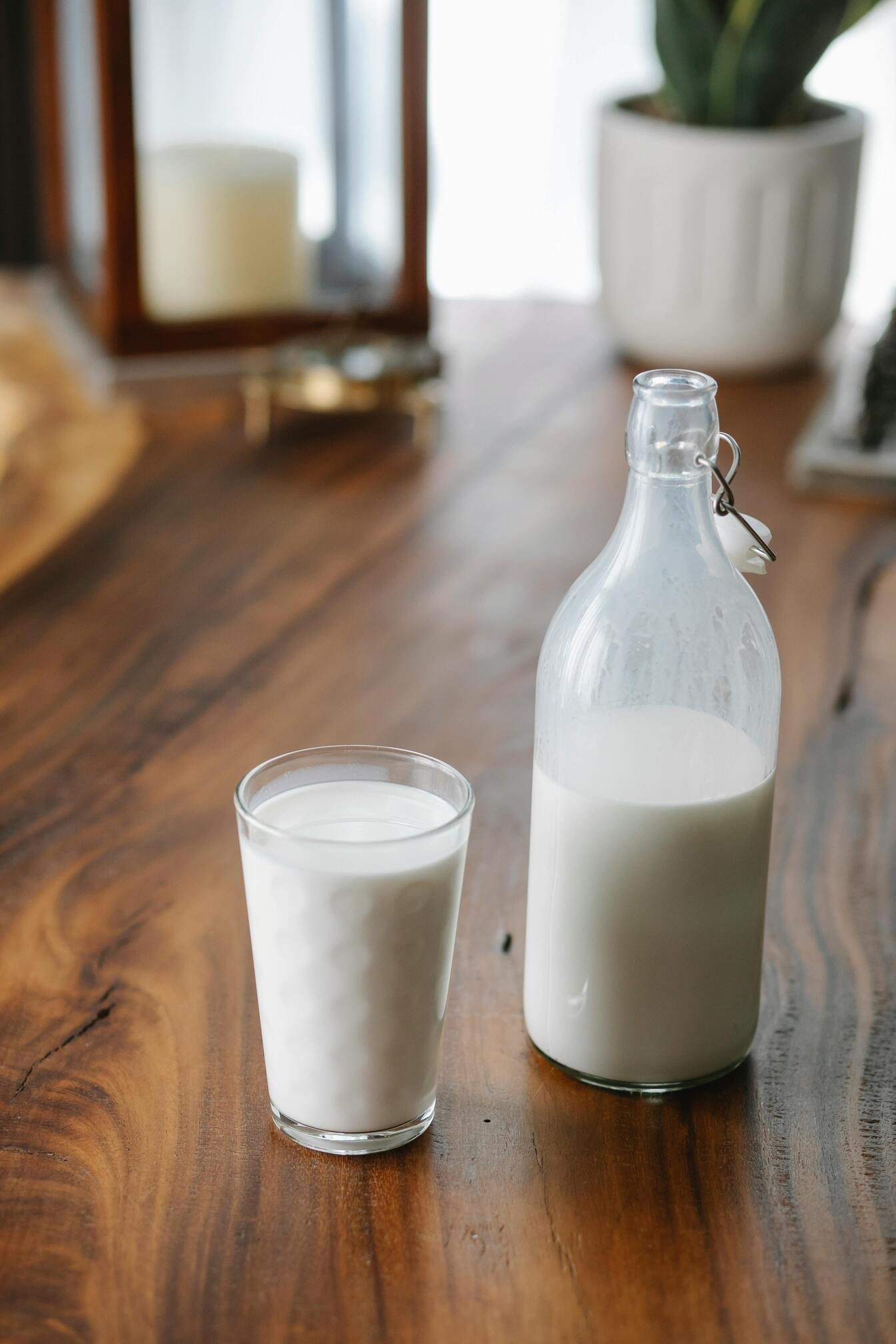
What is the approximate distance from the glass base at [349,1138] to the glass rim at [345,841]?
0.09 meters

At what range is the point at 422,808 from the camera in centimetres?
47

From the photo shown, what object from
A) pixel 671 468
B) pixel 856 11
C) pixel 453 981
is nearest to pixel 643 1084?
pixel 453 981

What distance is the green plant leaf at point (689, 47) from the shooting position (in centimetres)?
114

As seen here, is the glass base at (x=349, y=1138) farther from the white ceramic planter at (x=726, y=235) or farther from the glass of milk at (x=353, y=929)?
the white ceramic planter at (x=726, y=235)

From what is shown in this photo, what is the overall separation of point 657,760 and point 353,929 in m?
0.11

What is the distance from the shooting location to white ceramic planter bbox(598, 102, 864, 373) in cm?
117

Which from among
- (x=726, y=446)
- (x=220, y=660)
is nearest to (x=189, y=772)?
(x=220, y=660)

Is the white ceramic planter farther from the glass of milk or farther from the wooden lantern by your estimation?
the glass of milk

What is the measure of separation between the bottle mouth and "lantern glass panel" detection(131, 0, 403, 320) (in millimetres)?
735

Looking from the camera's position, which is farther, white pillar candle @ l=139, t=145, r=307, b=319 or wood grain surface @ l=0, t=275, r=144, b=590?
white pillar candle @ l=139, t=145, r=307, b=319

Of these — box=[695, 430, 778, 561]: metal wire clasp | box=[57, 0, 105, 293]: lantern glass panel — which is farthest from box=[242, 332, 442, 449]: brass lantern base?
box=[695, 430, 778, 561]: metal wire clasp

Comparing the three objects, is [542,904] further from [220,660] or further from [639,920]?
[220,660]

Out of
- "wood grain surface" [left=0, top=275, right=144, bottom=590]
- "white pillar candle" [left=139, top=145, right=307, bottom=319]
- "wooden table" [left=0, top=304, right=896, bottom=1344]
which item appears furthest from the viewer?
"white pillar candle" [left=139, top=145, right=307, bottom=319]

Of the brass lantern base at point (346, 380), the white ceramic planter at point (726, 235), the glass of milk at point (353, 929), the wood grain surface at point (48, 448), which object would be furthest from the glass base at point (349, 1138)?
the white ceramic planter at point (726, 235)
